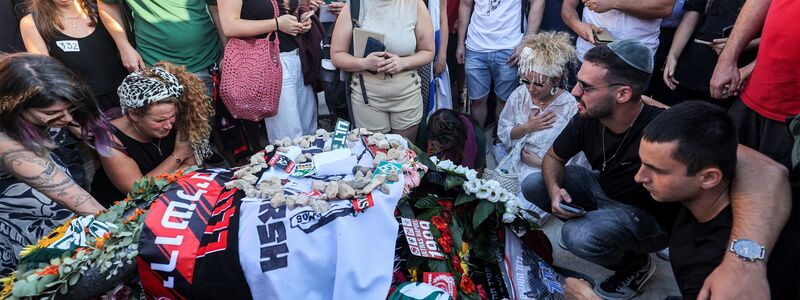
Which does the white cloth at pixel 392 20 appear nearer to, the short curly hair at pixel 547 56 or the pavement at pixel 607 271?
the short curly hair at pixel 547 56

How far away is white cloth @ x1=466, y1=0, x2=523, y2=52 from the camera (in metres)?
4.02

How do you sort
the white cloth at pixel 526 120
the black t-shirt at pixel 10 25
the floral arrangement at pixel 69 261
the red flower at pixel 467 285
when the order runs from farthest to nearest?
the black t-shirt at pixel 10 25 → the white cloth at pixel 526 120 → the red flower at pixel 467 285 → the floral arrangement at pixel 69 261

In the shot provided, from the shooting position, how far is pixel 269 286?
5.94 feet

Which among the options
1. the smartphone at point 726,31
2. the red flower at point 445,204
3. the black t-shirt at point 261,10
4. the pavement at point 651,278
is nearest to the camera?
the red flower at point 445,204

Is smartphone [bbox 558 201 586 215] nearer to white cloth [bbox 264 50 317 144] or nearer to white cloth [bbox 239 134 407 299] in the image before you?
white cloth [bbox 239 134 407 299]

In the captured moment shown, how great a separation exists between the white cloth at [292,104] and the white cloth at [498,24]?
146 cm

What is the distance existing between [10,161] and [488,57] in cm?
320

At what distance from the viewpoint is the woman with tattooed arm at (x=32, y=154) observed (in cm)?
219

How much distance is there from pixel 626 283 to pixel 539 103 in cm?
132

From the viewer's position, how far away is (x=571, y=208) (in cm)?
Answer: 275


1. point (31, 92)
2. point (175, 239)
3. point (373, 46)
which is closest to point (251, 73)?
point (373, 46)

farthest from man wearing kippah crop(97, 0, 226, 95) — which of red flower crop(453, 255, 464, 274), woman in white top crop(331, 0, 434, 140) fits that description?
red flower crop(453, 255, 464, 274)

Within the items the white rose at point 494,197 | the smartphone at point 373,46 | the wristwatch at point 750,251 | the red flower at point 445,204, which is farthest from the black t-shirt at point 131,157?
the wristwatch at point 750,251

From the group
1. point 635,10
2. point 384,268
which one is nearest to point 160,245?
point 384,268
